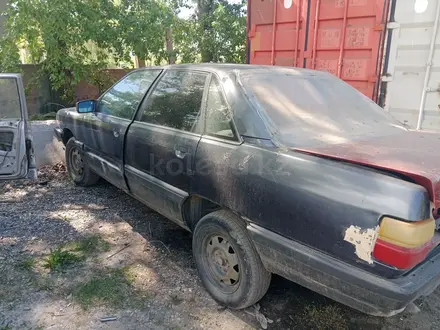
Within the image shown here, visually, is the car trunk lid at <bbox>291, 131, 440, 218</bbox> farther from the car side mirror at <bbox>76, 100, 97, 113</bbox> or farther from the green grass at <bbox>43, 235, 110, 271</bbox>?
the car side mirror at <bbox>76, 100, 97, 113</bbox>

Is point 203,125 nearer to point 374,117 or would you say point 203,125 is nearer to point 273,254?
point 273,254

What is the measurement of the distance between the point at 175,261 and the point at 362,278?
178cm

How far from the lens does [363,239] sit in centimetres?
171

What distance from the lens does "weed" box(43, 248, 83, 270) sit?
299 cm

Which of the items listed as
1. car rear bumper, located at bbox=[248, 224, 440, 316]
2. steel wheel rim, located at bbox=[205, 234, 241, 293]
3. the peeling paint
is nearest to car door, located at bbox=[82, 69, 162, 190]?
steel wheel rim, located at bbox=[205, 234, 241, 293]

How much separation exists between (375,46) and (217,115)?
340 cm

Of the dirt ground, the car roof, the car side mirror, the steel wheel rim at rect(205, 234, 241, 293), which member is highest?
the car roof

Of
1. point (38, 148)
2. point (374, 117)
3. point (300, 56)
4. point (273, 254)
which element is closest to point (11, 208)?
point (38, 148)

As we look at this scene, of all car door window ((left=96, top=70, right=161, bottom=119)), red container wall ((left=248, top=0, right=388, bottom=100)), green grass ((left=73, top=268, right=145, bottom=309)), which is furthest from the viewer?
red container wall ((left=248, top=0, right=388, bottom=100))

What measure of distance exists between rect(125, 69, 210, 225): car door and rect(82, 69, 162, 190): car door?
152 millimetres

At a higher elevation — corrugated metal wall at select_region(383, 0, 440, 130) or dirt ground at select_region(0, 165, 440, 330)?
corrugated metal wall at select_region(383, 0, 440, 130)

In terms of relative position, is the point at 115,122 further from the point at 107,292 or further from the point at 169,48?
the point at 169,48

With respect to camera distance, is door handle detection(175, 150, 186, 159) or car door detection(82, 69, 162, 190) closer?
door handle detection(175, 150, 186, 159)

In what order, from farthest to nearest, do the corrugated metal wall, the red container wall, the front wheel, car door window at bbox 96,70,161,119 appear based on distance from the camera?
the red container wall < the corrugated metal wall < car door window at bbox 96,70,161,119 < the front wheel
